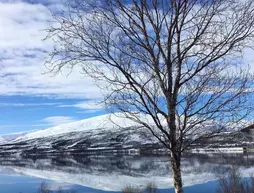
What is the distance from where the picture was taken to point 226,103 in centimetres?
671

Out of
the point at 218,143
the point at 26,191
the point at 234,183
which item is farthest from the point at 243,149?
the point at 218,143

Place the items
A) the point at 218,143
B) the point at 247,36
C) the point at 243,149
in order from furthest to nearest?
the point at 243,149
the point at 218,143
the point at 247,36

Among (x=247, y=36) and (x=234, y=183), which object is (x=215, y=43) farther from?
(x=234, y=183)

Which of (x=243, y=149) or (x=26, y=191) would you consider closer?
(x=26, y=191)

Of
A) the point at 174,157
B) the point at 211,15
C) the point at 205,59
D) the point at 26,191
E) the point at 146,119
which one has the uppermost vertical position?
the point at 211,15

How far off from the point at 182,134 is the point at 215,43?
1.77 meters

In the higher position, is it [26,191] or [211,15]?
[211,15]

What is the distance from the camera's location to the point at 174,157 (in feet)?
22.1

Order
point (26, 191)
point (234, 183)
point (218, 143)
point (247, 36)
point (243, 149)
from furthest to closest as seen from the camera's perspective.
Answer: point (243, 149)
point (26, 191)
point (234, 183)
point (218, 143)
point (247, 36)

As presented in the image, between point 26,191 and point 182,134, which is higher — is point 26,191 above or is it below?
below

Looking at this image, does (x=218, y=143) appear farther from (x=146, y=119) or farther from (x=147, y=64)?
(x=147, y=64)

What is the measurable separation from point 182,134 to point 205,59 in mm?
1444

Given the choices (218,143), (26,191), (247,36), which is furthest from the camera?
(26,191)

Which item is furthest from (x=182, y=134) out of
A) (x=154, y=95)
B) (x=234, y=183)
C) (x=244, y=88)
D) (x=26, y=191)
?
(x=26, y=191)
